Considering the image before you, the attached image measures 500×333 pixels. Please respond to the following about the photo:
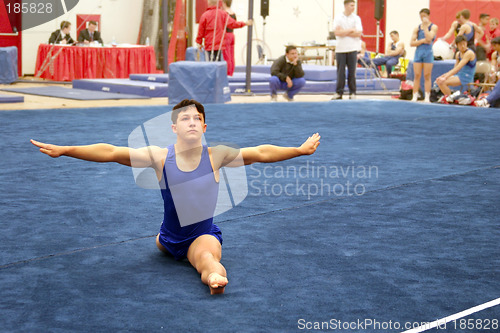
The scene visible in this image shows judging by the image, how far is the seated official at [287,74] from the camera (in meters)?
10.8

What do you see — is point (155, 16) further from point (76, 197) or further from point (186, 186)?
point (186, 186)

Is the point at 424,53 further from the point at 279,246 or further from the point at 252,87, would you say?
the point at 279,246

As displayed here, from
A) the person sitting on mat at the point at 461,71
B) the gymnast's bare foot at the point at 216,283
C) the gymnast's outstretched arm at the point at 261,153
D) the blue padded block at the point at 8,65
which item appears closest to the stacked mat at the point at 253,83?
the blue padded block at the point at 8,65

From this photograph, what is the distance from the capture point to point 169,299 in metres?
2.53

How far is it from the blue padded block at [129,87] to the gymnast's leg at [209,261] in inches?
327

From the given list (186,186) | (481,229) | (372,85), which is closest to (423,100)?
(372,85)

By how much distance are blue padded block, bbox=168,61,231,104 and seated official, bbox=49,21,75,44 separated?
13.7ft

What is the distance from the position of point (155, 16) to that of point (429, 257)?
43.5ft

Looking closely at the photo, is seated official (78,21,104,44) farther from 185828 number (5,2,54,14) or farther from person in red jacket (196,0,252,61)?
person in red jacket (196,0,252,61)

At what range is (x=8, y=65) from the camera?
12367mm

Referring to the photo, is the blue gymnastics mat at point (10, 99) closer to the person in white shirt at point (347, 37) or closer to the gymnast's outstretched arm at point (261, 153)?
the person in white shirt at point (347, 37)

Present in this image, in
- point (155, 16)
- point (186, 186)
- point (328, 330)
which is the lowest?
point (328, 330)

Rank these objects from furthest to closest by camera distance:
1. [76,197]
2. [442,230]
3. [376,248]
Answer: [76,197] < [442,230] < [376,248]

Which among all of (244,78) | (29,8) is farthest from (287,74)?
(29,8)
